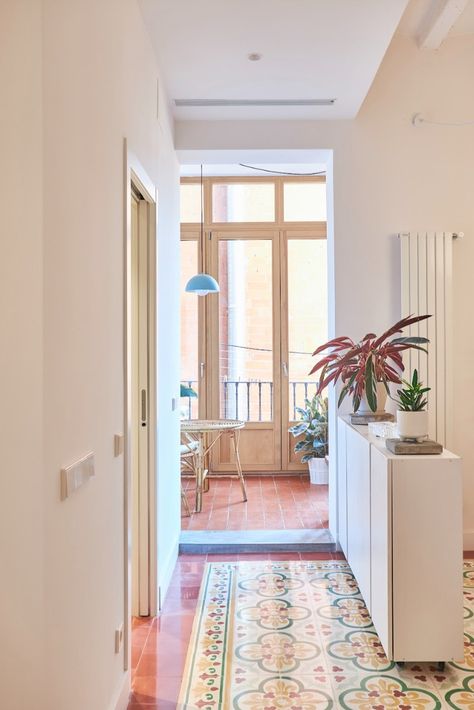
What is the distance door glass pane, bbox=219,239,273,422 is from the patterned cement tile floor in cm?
315

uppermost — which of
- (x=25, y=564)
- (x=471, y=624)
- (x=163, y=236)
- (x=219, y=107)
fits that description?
(x=219, y=107)

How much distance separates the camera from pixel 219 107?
3.50m

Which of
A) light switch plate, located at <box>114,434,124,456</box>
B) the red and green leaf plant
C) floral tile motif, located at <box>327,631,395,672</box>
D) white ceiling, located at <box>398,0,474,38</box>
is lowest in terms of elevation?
floral tile motif, located at <box>327,631,395,672</box>

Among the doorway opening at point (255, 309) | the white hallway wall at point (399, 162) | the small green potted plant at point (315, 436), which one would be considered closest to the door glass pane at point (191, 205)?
the doorway opening at point (255, 309)

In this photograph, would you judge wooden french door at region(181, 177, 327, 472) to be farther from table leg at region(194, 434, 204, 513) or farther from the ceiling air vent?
the ceiling air vent

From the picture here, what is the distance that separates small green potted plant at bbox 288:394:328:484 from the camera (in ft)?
17.6

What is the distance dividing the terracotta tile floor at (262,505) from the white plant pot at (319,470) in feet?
0.25

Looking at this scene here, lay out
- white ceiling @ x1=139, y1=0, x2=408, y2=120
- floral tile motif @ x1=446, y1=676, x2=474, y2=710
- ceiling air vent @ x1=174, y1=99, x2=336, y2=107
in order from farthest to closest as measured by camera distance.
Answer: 1. ceiling air vent @ x1=174, y1=99, x2=336, y2=107
2. white ceiling @ x1=139, y1=0, x2=408, y2=120
3. floral tile motif @ x1=446, y1=676, x2=474, y2=710

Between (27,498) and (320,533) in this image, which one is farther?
(320,533)

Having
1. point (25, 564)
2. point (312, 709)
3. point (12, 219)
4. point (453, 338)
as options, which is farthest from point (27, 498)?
point (453, 338)

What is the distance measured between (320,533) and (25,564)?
9.92 ft

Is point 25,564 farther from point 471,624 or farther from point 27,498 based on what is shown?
point 471,624

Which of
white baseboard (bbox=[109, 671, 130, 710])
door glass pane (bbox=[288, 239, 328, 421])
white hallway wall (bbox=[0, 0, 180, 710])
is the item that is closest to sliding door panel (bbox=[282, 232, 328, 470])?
door glass pane (bbox=[288, 239, 328, 421])

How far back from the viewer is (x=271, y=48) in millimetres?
2846
